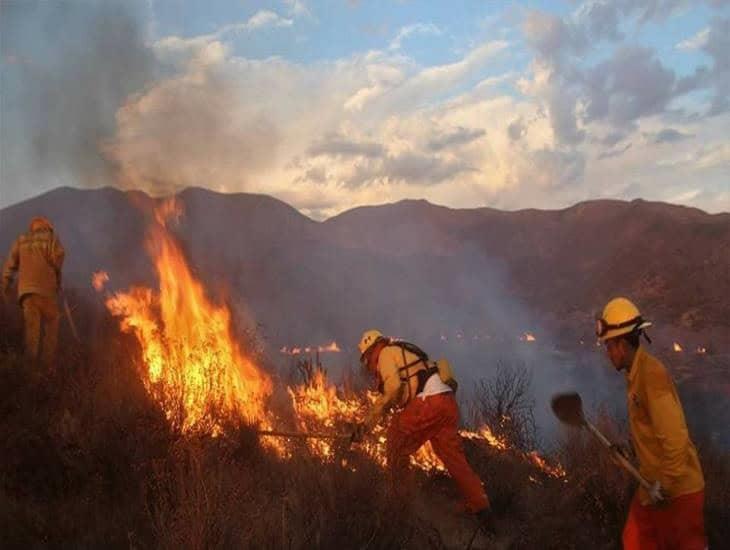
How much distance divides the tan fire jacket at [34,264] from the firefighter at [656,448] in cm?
675

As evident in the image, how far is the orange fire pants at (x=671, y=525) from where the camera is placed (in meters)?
3.80

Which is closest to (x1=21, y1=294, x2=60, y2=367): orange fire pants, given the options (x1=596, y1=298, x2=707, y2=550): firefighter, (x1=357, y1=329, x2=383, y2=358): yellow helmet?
(x1=357, y1=329, x2=383, y2=358): yellow helmet

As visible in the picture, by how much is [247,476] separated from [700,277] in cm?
3003

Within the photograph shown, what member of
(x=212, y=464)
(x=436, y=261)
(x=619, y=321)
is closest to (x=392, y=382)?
(x=212, y=464)

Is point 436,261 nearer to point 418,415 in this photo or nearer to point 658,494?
point 418,415

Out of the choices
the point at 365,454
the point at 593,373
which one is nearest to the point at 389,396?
the point at 365,454

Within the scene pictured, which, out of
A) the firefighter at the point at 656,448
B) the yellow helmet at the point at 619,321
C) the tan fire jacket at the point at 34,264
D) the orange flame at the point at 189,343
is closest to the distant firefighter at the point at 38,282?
the tan fire jacket at the point at 34,264

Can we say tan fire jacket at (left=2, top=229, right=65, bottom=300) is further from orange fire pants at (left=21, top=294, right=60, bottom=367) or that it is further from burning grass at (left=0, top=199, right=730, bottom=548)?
burning grass at (left=0, top=199, right=730, bottom=548)

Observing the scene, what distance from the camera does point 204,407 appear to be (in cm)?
721

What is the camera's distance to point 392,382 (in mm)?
6551

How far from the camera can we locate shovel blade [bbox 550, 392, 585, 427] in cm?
477

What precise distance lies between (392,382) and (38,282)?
467 centimetres

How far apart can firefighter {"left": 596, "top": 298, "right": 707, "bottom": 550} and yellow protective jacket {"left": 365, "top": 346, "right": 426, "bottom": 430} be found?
2667 mm

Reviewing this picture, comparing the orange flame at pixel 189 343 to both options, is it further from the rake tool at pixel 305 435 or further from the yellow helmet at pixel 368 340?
the yellow helmet at pixel 368 340
